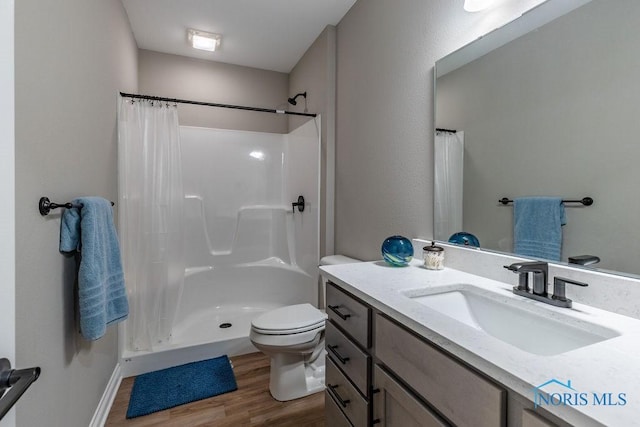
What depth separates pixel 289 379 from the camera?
1730mm

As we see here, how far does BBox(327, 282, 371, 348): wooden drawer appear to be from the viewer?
96 cm

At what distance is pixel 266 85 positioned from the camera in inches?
127

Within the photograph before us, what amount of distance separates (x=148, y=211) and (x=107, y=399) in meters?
1.13

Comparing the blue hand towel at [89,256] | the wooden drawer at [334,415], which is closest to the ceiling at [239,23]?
the blue hand towel at [89,256]

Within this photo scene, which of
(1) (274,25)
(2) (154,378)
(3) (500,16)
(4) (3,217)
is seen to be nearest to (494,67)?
(3) (500,16)

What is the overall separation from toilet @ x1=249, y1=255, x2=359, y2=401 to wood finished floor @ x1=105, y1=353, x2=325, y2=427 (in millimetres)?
67

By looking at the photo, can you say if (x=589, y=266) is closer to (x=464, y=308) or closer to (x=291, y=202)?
(x=464, y=308)

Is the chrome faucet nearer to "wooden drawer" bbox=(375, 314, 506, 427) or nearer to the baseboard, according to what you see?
"wooden drawer" bbox=(375, 314, 506, 427)

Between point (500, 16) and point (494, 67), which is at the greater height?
point (500, 16)

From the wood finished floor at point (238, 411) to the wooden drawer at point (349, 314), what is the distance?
80cm

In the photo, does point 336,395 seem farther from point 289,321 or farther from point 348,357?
point 289,321

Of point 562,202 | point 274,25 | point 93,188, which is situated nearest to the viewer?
point 562,202

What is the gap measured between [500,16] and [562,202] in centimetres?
73

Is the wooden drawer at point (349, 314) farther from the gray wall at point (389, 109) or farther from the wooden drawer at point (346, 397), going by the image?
the gray wall at point (389, 109)
